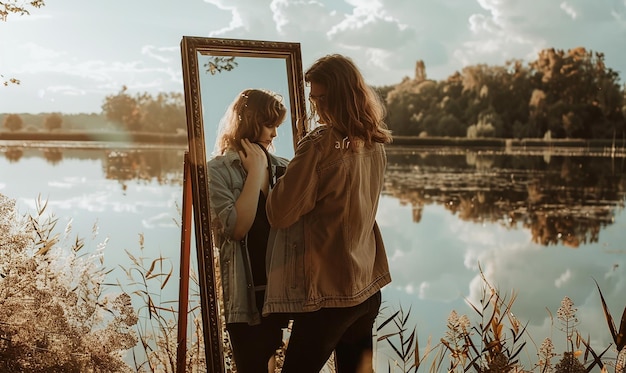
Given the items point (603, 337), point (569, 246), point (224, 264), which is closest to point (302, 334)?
point (224, 264)

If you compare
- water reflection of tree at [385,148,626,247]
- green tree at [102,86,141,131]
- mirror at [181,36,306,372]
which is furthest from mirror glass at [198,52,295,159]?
water reflection of tree at [385,148,626,247]

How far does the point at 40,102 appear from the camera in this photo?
322 cm

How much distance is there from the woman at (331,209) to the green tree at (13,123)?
6.89 feet

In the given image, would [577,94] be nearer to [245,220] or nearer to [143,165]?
[143,165]

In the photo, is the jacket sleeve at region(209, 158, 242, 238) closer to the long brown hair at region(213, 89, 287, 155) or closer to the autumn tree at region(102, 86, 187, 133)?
the long brown hair at region(213, 89, 287, 155)

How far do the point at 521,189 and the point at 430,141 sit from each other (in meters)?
0.98

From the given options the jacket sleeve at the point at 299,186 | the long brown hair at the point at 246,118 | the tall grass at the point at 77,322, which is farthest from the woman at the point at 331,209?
the tall grass at the point at 77,322

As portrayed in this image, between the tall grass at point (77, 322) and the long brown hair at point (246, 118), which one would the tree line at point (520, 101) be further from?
the long brown hair at point (246, 118)

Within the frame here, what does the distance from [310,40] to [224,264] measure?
6.21ft

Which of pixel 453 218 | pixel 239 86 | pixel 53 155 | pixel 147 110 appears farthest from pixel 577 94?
pixel 53 155

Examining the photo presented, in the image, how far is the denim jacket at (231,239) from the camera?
1927 millimetres

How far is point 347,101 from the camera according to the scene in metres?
1.69

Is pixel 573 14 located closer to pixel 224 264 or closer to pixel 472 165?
pixel 472 165

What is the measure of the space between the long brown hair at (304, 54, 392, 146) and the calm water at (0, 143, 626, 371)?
110 cm
